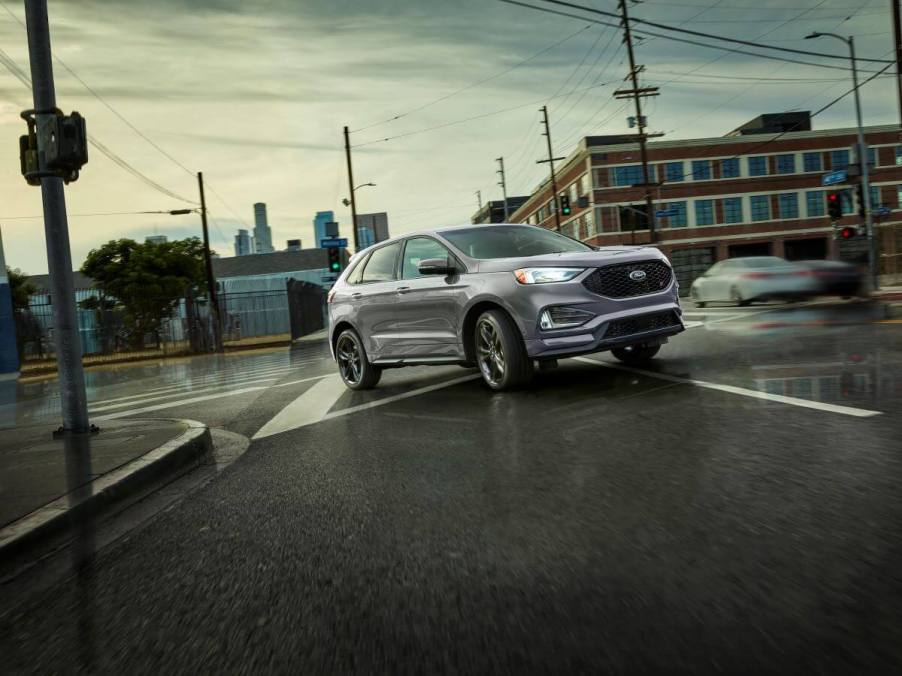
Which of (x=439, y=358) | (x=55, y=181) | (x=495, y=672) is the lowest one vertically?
(x=495, y=672)

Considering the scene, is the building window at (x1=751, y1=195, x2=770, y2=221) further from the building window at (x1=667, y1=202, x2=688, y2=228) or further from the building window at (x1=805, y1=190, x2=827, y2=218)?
the building window at (x1=667, y1=202, x2=688, y2=228)

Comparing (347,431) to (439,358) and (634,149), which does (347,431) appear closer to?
(439,358)

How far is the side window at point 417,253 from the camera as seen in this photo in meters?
8.70

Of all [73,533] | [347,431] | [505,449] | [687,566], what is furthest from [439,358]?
[687,566]

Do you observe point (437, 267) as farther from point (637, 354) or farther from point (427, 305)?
point (637, 354)

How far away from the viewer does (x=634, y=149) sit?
199 ft

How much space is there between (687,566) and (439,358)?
19.2 feet

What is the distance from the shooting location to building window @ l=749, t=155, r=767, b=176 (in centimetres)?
6241

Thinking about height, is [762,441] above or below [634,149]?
below

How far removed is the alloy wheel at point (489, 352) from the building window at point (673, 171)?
56.9 meters

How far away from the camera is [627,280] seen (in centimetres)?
778

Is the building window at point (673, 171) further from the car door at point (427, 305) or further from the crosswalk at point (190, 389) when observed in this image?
the car door at point (427, 305)

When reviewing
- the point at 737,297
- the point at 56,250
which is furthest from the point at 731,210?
the point at 56,250

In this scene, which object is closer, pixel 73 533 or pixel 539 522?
pixel 539 522
